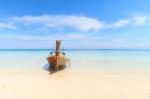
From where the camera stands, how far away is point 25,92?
26.9 ft

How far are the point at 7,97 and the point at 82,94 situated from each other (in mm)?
3002

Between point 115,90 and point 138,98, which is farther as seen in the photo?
point 115,90

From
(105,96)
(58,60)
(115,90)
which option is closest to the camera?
(105,96)

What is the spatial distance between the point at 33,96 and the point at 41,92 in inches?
28.2

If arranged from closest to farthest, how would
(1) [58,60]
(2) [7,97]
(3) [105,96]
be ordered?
1. (2) [7,97]
2. (3) [105,96]
3. (1) [58,60]

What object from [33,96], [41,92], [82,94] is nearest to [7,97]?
[33,96]

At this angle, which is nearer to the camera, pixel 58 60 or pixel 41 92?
pixel 41 92

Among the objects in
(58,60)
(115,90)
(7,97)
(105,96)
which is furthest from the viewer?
(58,60)

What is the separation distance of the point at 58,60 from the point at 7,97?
9.13m

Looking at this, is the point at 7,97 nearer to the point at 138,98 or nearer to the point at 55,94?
the point at 55,94

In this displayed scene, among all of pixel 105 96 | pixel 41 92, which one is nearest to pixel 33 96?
pixel 41 92

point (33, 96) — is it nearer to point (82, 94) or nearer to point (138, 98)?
point (82, 94)

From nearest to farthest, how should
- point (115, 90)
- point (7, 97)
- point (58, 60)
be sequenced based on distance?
point (7, 97)
point (115, 90)
point (58, 60)

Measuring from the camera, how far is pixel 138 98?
24.9 ft
